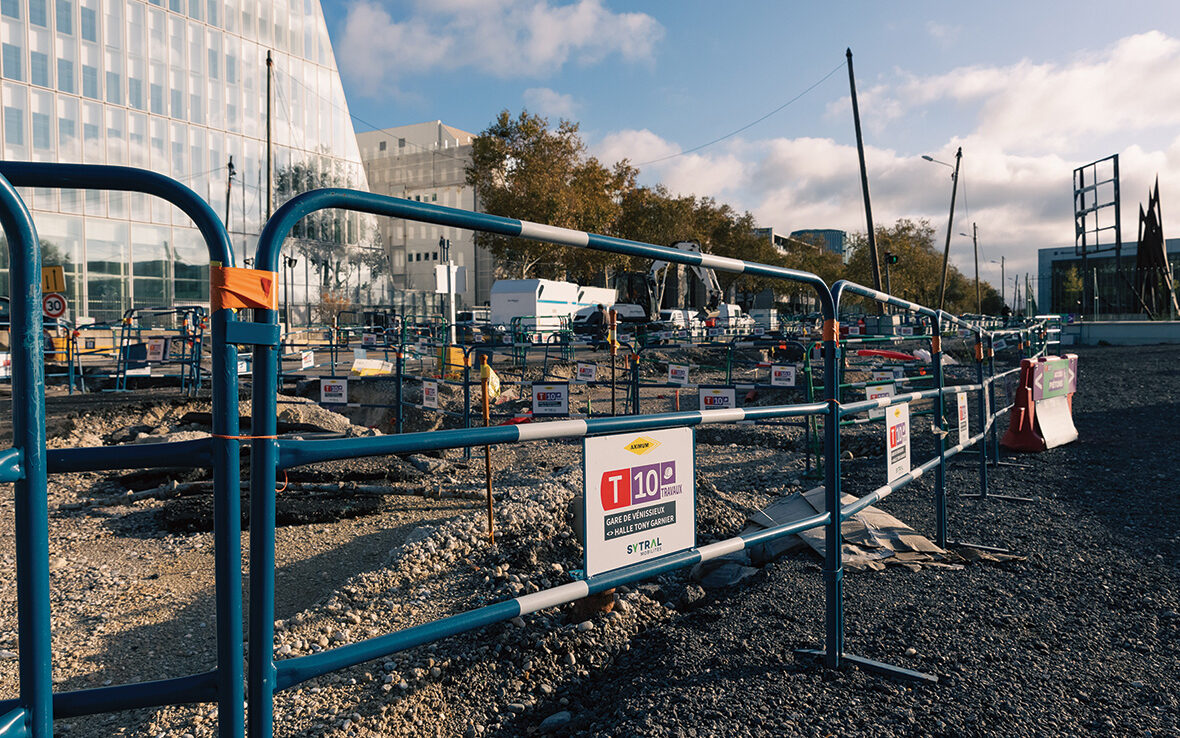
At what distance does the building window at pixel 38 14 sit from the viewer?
117 ft

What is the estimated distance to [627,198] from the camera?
5372 centimetres

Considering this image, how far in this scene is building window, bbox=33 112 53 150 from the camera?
35.8 m

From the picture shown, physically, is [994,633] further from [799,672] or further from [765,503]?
[765,503]

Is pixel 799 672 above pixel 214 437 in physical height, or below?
below

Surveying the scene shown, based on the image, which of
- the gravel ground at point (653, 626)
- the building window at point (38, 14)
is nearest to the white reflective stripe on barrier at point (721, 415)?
the gravel ground at point (653, 626)

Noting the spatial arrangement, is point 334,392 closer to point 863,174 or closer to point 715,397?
point 715,397

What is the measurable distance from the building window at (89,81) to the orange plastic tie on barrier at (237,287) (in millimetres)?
45812

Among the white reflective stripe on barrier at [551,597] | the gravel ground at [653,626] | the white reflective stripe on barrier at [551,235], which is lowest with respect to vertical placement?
the gravel ground at [653,626]

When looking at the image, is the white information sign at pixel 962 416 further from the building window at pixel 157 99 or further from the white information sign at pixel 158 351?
the building window at pixel 157 99

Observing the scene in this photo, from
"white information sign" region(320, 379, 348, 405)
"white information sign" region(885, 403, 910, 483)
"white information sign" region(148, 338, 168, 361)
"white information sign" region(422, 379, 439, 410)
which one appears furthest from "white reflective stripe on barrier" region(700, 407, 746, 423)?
"white information sign" region(148, 338, 168, 361)

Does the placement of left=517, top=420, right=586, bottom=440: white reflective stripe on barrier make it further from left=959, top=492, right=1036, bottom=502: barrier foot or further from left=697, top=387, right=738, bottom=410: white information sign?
left=697, top=387, right=738, bottom=410: white information sign

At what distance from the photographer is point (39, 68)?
3603 centimetres

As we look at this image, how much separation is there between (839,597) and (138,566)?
211 inches

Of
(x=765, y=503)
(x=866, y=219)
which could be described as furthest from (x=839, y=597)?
(x=866, y=219)
